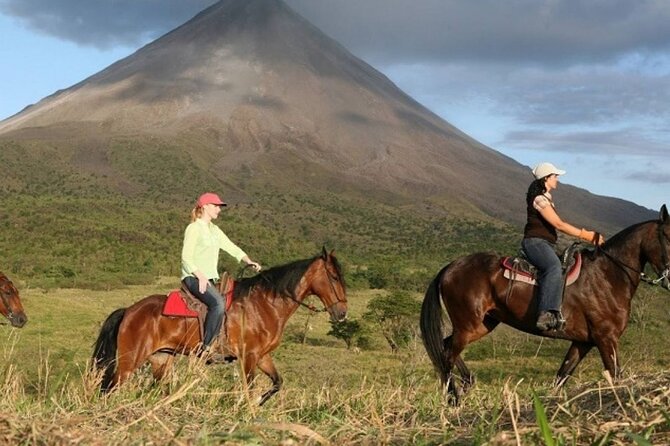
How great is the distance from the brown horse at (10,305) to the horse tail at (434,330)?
18.5ft

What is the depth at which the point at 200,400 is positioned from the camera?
4781 mm

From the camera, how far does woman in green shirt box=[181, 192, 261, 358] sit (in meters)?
7.90

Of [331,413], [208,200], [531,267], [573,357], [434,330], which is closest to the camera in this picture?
[331,413]

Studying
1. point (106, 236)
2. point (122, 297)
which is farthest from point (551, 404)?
point (106, 236)

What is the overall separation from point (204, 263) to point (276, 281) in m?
0.98

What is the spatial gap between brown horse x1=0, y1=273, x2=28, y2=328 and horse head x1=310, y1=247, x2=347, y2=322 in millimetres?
4496

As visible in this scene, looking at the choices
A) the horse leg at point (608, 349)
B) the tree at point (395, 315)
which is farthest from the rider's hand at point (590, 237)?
the tree at point (395, 315)

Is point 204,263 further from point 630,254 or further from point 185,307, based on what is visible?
point 630,254

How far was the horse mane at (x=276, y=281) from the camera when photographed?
8625 millimetres

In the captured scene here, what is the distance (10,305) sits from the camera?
35.4 ft

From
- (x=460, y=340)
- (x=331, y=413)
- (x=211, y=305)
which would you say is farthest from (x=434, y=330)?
(x=331, y=413)

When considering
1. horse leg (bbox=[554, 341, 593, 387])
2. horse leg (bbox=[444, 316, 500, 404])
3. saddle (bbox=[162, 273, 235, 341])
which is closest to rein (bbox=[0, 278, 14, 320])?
saddle (bbox=[162, 273, 235, 341])

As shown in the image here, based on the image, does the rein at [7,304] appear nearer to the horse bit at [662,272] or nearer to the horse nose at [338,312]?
the horse nose at [338,312]

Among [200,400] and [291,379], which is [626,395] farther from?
[291,379]
